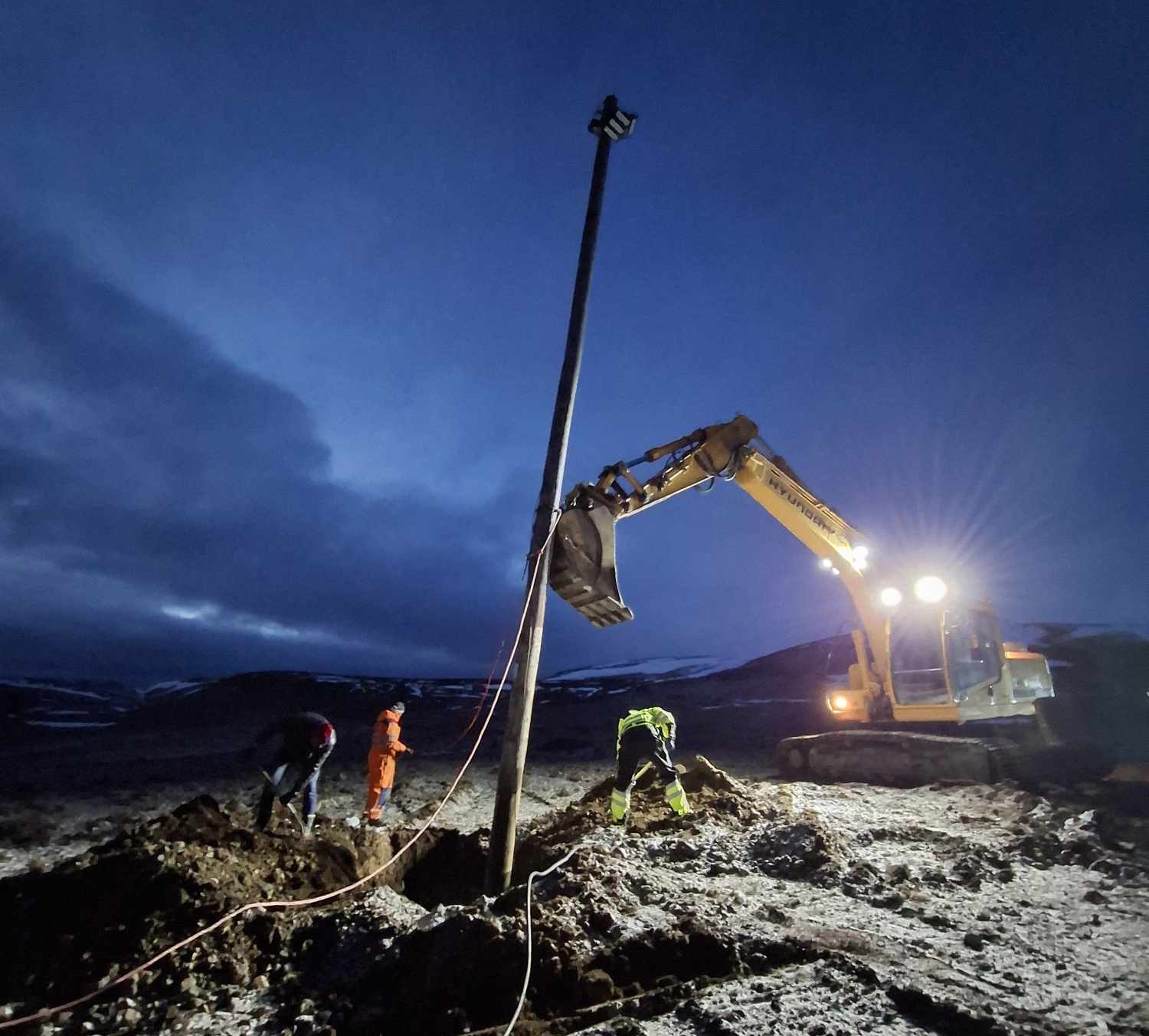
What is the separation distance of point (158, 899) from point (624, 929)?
307 centimetres

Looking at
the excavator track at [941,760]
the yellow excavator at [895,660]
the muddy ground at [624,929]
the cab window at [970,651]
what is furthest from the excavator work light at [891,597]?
the muddy ground at [624,929]

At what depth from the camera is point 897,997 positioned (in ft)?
10.3

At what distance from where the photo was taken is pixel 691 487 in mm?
7957

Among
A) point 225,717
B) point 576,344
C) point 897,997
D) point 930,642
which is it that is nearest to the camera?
point 897,997

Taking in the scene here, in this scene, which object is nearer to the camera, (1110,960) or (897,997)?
(897,997)

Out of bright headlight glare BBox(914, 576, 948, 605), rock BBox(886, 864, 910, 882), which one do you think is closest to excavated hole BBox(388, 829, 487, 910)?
rock BBox(886, 864, 910, 882)

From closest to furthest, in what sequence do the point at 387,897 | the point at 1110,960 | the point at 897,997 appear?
the point at 897,997, the point at 1110,960, the point at 387,897

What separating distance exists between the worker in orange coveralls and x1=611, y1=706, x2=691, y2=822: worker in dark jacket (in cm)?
329

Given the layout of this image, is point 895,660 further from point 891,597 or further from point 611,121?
point 611,121

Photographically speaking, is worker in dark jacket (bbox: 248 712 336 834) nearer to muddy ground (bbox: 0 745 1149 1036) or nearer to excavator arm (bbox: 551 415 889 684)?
muddy ground (bbox: 0 745 1149 1036)

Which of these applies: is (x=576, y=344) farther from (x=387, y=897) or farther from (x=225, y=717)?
(x=225, y=717)

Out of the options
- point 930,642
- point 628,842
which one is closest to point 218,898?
point 628,842

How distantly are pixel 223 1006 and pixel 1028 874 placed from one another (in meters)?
6.12

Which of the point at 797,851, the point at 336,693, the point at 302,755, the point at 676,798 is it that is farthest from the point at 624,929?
the point at 336,693
